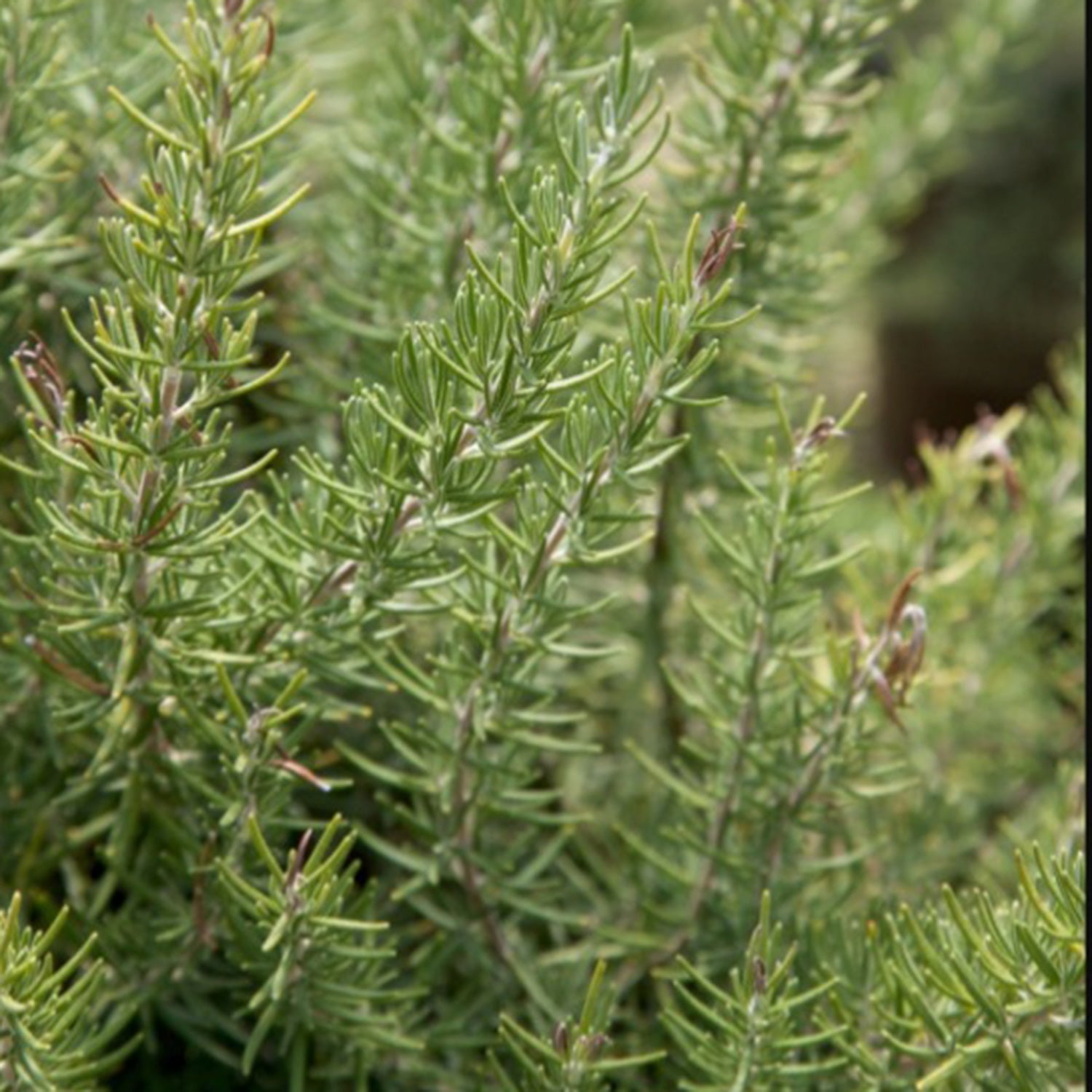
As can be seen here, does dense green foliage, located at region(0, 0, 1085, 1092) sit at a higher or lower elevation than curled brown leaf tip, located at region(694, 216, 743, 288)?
lower

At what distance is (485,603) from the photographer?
424 mm

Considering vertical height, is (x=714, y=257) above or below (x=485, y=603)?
above

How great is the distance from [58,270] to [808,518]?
0.26 m

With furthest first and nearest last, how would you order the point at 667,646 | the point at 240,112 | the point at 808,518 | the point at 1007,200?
the point at 1007,200 → the point at 667,646 → the point at 808,518 → the point at 240,112

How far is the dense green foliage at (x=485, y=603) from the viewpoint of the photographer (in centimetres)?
37

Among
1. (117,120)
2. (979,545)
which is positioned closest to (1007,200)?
(979,545)

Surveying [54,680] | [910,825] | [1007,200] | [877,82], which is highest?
[877,82]

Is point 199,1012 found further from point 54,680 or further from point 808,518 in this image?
point 808,518

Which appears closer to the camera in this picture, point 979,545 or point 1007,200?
point 979,545

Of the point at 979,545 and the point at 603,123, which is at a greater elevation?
the point at 603,123

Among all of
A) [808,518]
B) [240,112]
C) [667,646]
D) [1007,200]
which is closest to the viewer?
[240,112]

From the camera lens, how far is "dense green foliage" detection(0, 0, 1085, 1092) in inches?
14.6

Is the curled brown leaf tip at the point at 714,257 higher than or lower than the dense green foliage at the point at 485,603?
higher

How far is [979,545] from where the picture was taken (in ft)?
2.02
